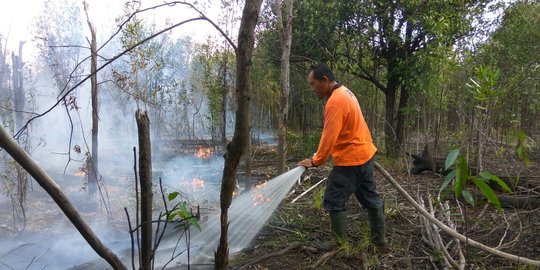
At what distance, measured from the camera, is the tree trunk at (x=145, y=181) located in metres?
1.54

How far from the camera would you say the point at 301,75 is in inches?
478

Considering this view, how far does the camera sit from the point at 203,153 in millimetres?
12992

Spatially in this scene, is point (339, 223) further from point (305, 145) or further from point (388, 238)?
point (305, 145)

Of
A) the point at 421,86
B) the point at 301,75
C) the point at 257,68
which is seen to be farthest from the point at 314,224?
the point at 257,68

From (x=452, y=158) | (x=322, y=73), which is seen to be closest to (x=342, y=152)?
(x=322, y=73)

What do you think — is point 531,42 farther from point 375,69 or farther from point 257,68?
point 257,68

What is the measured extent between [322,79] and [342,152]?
2.45 feet

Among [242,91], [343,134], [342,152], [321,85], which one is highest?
[321,85]

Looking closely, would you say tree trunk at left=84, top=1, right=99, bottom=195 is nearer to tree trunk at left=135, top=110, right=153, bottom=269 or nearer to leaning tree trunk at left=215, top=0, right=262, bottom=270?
tree trunk at left=135, top=110, right=153, bottom=269

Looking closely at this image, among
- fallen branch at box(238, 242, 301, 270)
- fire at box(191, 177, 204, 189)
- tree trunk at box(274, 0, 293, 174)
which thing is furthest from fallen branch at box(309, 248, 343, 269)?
fire at box(191, 177, 204, 189)

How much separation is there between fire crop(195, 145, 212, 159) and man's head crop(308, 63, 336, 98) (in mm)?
9217

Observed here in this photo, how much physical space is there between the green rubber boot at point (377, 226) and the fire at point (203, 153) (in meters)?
9.24

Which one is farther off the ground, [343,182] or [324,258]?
[343,182]

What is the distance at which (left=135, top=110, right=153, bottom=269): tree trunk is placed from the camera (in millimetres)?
1537
